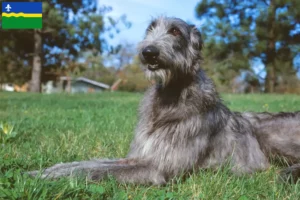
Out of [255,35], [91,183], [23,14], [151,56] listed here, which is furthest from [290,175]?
[255,35]

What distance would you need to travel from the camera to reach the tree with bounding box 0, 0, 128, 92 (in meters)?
27.4

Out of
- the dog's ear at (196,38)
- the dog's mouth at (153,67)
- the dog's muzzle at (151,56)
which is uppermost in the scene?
the dog's ear at (196,38)

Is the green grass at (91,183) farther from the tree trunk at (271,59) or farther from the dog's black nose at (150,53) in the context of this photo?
the tree trunk at (271,59)

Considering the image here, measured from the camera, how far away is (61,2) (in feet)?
93.6

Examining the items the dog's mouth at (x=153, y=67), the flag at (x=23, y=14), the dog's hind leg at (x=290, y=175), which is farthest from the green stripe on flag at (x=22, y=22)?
the dog's hind leg at (x=290, y=175)

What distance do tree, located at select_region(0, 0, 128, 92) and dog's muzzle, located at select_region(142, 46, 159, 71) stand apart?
23.6m

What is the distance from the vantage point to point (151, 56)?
3.65 meters

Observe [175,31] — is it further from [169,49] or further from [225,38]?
[225,38]

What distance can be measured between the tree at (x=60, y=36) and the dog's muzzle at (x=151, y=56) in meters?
23.6

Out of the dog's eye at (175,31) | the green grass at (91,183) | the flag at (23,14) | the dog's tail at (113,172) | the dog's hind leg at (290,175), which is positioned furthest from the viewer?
the flag at (23,14)

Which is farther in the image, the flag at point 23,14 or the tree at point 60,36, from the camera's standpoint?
the tree at point 60,36

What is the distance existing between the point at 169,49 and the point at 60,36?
1064 inches

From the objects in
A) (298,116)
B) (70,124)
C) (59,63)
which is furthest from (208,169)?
(59,63)

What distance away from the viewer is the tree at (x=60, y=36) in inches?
1078
